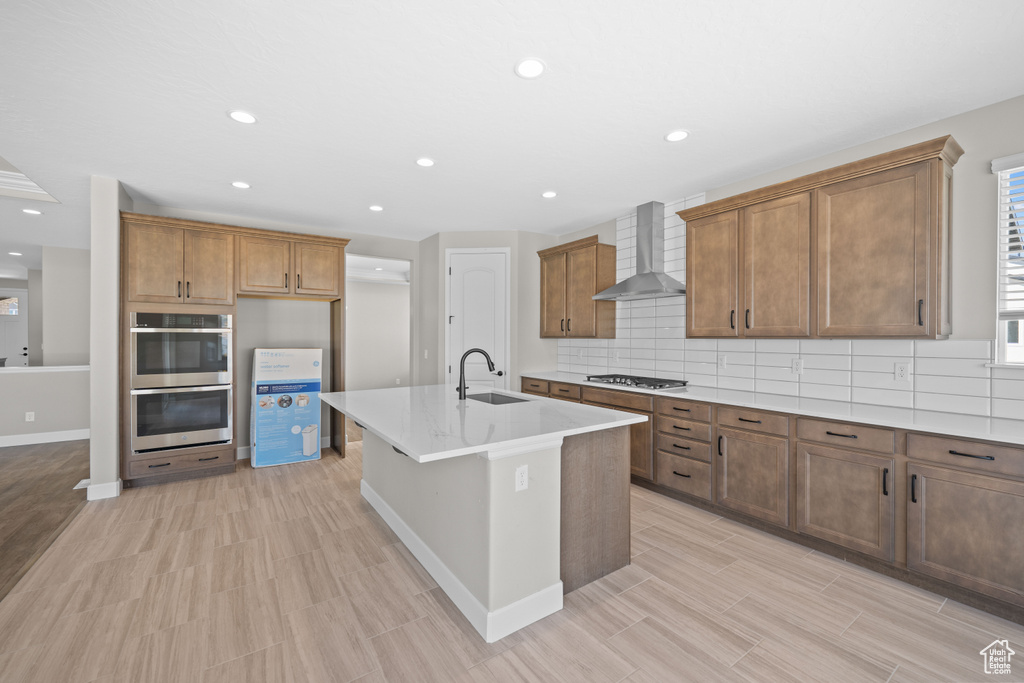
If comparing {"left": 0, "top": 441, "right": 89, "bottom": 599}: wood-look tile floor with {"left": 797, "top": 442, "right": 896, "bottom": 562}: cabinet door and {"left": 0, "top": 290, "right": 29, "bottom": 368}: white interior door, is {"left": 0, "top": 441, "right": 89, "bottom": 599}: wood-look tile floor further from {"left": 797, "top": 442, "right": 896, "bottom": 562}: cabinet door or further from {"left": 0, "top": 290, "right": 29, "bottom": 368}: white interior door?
{"left": 0, "top": 290, "right": 29, "bottom": 368}: white interior door

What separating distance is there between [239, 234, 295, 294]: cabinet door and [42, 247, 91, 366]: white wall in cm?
347

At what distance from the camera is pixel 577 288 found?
461 cm

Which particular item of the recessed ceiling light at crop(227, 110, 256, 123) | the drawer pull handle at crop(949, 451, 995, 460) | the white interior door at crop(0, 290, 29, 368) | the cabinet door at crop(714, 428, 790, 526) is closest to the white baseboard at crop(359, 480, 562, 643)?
the cabinet door at crop(714, 428, 790, 526)

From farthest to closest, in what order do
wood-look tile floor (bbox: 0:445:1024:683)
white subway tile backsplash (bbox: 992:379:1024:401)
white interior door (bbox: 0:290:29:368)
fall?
white interior door (bbox: 0:290:29:368) → white subway tile backsplash (bbox: 992:379:1024:401) → wood-look tile floor (bbox: 0:445:1024:683)

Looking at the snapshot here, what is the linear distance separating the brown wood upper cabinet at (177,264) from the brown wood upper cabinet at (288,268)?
137mm

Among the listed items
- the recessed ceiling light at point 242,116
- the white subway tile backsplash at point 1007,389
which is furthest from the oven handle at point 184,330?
the white subway tile backsplash at point 1007,389

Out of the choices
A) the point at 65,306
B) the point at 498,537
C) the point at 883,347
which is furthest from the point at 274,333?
the point at 883,347

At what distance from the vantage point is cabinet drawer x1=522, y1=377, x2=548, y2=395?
15.2 ft

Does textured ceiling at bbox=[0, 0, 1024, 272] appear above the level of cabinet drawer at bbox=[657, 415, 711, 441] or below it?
above

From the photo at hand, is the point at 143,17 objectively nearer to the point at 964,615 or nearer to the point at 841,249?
the point at 841,249

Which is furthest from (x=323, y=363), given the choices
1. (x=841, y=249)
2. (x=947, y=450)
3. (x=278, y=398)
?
(x=947, y=450)

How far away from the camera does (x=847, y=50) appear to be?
1.84m

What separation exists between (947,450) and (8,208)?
7.42 m

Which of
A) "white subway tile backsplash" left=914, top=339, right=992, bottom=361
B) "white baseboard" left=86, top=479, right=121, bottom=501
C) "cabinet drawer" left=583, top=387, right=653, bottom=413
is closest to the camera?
"white subway tile backsplash" left=914, top=339, right=992, bottom=361
